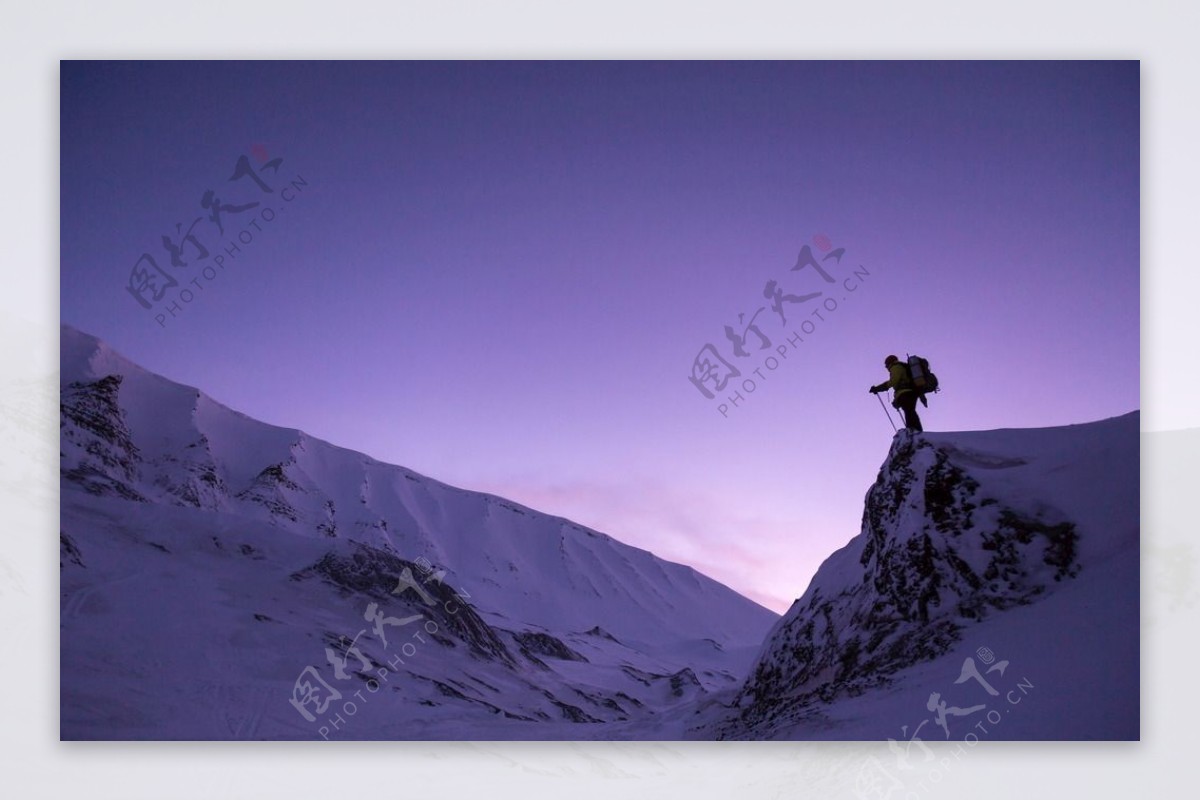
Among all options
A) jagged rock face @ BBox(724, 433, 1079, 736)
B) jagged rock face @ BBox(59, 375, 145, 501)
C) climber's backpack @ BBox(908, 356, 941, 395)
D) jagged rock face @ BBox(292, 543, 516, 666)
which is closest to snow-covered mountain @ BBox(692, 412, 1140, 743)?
jagged rock face @ BBox(724, 433, 1079, 736)

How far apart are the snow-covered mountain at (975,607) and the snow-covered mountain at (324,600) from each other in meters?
0.49

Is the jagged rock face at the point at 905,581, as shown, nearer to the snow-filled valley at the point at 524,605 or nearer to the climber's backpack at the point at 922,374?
the snow-filled valley at the point at 524,605

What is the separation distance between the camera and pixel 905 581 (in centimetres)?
659

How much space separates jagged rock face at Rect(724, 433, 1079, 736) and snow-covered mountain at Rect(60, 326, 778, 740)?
0.37 metres

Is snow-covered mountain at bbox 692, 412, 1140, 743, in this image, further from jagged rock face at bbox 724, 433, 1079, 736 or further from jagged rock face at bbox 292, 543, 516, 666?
jagged rock face at bbox 292, 543, 516, 666

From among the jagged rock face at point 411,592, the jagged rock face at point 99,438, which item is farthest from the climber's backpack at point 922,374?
the jagged rock face at point 99,438

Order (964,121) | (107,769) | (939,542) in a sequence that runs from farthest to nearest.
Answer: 1. (939,542)
2. (964,121)
3. (107,769)

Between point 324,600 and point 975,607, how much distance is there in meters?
4.64

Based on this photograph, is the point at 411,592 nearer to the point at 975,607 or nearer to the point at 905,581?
the point at 905,581

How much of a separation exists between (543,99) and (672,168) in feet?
3.38

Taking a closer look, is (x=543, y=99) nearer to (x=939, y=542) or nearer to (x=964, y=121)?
(x=964, y=121)

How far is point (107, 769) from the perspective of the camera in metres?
5.82

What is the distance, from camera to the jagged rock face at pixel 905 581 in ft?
20.2

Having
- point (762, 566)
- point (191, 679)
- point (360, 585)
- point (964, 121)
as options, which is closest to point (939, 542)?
point (762, 566)
